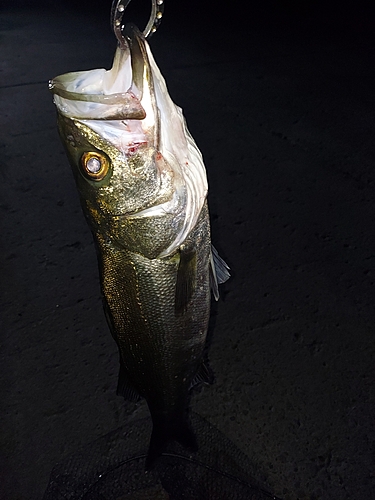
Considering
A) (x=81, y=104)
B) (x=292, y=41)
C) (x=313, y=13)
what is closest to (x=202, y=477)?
(x=81, y=104)

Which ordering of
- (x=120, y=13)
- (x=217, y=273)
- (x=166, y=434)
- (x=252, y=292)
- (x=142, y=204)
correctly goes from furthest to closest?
(x=252, y=292) → (x=166, y=434) → (x=217, y=273) → (x=142, y=204) → (x=120, y=13)

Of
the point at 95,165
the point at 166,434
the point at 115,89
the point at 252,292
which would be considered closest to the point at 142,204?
the point at 95,165

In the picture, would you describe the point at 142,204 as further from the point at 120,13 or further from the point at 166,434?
the point at 166,434

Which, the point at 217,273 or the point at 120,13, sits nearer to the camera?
the point at 120,13

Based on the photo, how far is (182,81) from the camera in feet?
18.7

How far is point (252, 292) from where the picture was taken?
2.96 meters

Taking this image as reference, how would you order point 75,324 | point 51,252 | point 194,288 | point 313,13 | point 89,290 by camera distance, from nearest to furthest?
point 194,288 → point 75,324 → point 89,290 → point 51,252 → point 313,13

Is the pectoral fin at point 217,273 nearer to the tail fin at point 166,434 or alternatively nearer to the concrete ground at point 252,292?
the tail fin at point 166,434

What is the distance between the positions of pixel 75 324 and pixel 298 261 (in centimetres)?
152

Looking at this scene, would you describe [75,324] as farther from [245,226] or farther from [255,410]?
[245,226]

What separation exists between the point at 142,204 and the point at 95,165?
0.16 metres

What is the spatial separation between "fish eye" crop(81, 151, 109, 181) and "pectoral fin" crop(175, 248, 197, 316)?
309 mm

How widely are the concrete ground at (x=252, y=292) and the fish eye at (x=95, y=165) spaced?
156 centimetres

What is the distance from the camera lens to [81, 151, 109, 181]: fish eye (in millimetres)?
1204
